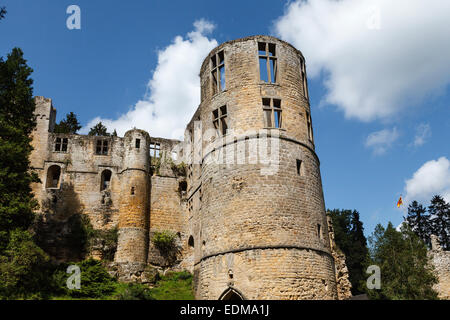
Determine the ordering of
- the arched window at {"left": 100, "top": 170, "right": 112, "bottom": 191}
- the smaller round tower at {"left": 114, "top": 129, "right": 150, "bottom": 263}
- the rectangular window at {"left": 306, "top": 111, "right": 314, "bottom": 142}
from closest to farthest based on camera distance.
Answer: the rectangular window at {"left": 306, "top": 111, "right": 314, "bottom": 142}, the smaller round tower at {"left": 114, "top": 129, "right": 150, "bottom": 263}, the arched window at {"left": 100, "top": 170, "right": 112, "bottom": 191}

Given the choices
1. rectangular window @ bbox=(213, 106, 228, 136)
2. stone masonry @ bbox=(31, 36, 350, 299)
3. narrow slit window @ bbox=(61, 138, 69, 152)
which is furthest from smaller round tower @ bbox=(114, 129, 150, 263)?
rectangular window @ bbox=(213, 106, 228, 136)

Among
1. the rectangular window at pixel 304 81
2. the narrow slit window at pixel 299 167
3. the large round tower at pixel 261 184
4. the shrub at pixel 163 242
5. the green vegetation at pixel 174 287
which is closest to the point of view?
the large round tower at pixel 261 184

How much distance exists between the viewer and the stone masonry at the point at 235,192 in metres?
17.7

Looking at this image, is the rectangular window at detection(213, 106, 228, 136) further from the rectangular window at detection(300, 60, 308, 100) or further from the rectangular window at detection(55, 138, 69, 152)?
the rectangular window at detection(55, 138, 69, 152)

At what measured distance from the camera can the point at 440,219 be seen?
51438 millimetres

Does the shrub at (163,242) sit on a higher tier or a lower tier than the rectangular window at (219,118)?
lower

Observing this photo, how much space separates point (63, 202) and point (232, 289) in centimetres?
1614

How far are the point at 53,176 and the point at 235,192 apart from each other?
17620 millimetres

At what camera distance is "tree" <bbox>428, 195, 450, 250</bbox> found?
1978 inches

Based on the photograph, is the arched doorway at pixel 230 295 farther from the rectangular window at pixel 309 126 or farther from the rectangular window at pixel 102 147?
the rectangular window at pixel 102 147

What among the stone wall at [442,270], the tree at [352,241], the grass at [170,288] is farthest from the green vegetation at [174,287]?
the tree at [352,241]

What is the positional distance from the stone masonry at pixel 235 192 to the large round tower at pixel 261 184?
0.05 meters

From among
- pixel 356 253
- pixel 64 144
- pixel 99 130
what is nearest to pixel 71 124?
pixel 99 130

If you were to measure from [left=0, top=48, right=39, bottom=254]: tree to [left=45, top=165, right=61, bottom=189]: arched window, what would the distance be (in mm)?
6667
